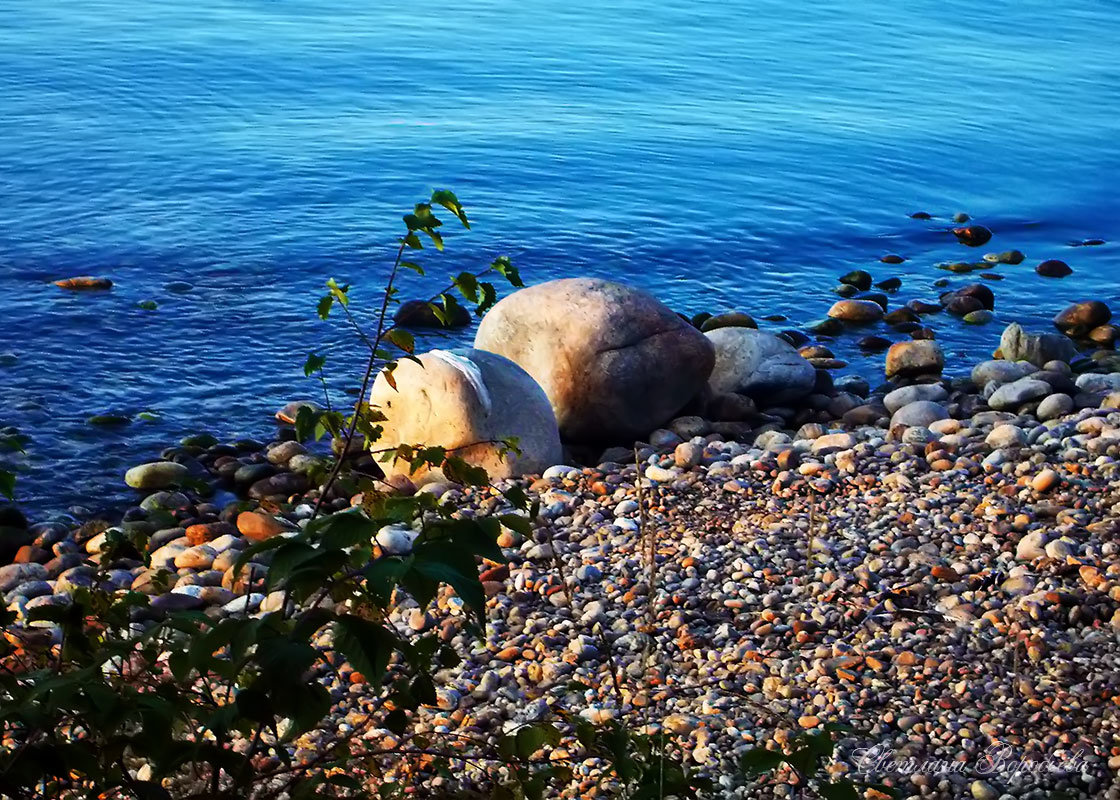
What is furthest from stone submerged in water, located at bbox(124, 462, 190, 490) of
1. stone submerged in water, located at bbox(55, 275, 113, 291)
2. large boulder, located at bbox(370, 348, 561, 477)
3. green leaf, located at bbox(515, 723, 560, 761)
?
green leaf, located at bbox(515, 723, 560, 761)

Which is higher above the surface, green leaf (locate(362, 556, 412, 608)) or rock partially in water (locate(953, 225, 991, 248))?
green leaf (locate(362, 556, 412, 608))

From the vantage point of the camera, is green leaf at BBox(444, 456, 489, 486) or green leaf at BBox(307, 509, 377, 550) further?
green leaf at BBox(444, 456, 489, 486)

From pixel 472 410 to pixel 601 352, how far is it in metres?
1.46

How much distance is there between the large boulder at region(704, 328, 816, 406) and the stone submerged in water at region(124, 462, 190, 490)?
4233 millimetres

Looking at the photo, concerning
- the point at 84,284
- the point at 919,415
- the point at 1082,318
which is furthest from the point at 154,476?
the point at 1082,318

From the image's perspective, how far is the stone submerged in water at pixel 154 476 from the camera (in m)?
8.20

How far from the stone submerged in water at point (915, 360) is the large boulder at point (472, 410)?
12.8 ft

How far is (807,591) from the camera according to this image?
5.57 metres

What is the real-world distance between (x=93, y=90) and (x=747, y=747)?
17.7 meters

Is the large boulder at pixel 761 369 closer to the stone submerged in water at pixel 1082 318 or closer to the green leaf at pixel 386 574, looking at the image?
the stone submerged in water at pixel 1082 318

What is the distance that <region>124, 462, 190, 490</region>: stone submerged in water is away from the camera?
820 cm

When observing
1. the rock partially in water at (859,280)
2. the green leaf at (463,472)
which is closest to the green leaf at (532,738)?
the green leaf at (463,472)

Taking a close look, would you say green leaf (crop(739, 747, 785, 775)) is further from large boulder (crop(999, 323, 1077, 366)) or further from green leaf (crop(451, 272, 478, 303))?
large boulder (crop(999, 323, 1077, 366))

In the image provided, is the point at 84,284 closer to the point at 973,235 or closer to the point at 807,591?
the point at 807,591
